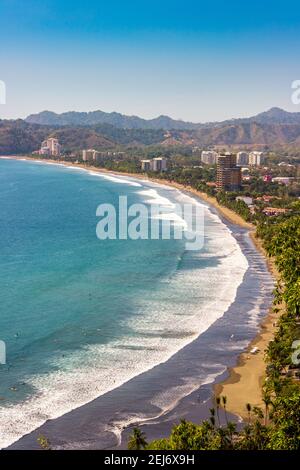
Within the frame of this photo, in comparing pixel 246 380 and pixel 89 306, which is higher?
pixel 89 306

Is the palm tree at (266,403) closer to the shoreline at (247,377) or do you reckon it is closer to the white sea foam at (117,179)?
the shoreline at (247,377)

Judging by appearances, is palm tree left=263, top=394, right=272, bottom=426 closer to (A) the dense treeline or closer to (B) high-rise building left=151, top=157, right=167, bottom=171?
(A) the dense treeline

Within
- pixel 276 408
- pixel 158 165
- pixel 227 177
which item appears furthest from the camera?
pixel 158 165

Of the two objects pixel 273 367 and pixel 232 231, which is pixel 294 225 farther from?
pixel 232 231

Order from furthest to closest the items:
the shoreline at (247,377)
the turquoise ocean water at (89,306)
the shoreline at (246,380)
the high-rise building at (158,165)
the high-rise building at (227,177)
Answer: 1. the high-rise building at (158,165)
2. the high-rise building at (227,177)
3. the turquoise ocean water at (89,306)
4. the shoreline at (247,377)
5. the shoreline at (246,380)

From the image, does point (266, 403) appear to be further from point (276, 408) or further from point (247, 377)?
point (247, 377)

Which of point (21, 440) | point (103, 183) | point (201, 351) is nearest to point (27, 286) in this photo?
point (201, 351)

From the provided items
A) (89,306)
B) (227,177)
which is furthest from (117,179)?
(89,306)

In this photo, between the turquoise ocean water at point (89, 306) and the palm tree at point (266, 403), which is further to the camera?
the turquoise ocean water at point (89, 306)

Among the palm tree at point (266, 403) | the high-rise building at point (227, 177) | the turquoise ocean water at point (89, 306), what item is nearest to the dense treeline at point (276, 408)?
the palm tree at point (266, 403)
